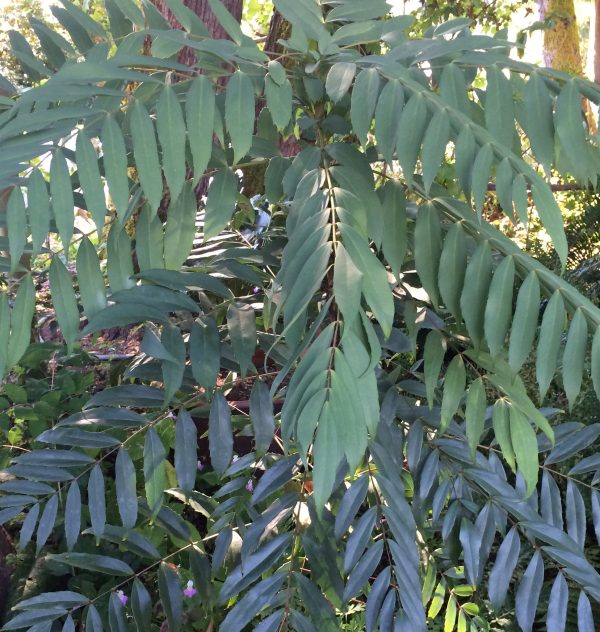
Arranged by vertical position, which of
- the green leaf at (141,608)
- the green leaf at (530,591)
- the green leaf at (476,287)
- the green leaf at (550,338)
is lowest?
the green leaf at (141,608)

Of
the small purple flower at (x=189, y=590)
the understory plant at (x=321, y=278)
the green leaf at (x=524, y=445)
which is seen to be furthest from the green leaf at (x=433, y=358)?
the small purple flower at (x=189, y=590)

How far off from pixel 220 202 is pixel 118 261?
0.16 m

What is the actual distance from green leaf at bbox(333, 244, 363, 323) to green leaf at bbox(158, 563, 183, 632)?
0.80m

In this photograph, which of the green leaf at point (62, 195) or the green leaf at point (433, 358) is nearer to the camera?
the green leaf at point (62, 195)

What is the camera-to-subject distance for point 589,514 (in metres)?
2.38

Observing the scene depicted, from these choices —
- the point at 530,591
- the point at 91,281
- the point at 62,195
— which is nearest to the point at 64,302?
the point at 91,281

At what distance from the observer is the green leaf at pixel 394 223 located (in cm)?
103

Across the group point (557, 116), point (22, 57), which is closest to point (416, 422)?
point (557, 116)

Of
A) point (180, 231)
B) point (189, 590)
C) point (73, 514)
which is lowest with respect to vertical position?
point (189, 590)

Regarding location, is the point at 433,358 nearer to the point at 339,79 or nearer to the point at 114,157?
the point at 339,79

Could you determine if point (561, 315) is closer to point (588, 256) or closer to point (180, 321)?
point (180, 321)

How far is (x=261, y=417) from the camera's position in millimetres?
1185

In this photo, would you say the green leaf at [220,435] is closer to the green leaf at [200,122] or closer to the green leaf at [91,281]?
the green leaf at [91,281]

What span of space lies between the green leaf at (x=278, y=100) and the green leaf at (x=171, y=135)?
0.35 feet
